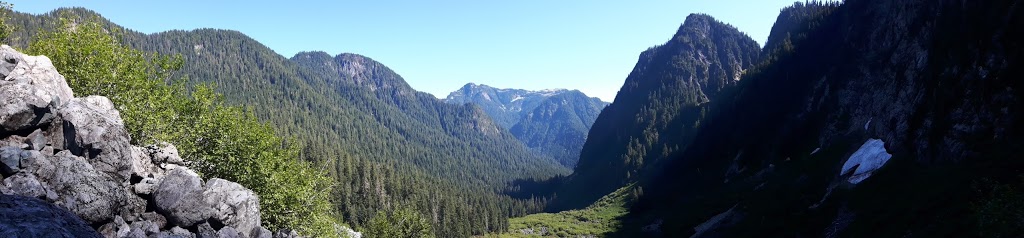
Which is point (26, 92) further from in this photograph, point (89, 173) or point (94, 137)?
point (89, 173)

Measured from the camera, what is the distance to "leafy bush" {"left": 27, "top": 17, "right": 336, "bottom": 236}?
3512 cm

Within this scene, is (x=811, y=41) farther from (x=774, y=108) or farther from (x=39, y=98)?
(x=39, y=98)

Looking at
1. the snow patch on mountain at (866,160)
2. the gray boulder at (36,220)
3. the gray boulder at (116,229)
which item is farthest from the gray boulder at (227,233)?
the snow patch on mountain at (866,160)

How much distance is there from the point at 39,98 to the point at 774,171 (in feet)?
471

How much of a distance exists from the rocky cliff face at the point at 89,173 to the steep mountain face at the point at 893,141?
49008 mm

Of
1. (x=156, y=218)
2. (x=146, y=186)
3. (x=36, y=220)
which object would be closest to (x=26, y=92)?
(x=146, y=186)

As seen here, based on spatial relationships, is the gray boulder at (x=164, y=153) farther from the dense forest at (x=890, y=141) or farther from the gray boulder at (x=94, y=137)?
the dense forest at (x=890, y=141)

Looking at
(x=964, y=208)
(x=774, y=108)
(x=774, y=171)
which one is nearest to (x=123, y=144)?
(x=964, y=208)

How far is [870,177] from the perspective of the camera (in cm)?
6806

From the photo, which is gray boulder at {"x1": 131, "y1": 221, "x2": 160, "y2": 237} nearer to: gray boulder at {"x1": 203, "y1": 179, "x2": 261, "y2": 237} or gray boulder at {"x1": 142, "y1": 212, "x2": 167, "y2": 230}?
gray boulder at {"x1": 142, "y1": 212, "x2": 167, "y2": 230}

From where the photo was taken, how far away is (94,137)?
27141mm

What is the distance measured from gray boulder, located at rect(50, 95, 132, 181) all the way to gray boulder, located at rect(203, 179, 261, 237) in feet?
15.8

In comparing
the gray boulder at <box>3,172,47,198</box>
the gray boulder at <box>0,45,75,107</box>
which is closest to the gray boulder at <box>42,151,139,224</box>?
the gray boulder at <box>3,172,47,198</box>

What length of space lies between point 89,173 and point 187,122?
14873 millimetres
